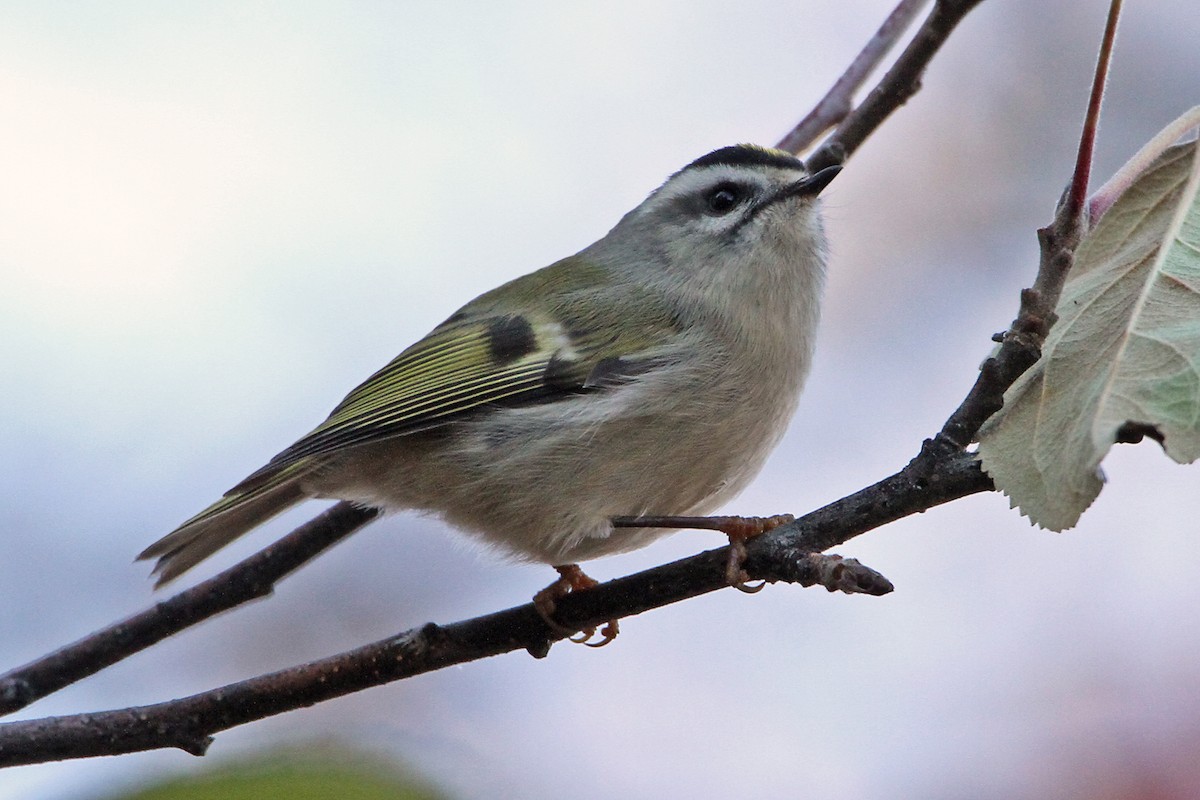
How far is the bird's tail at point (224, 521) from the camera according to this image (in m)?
2.10

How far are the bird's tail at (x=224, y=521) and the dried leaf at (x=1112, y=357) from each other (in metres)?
1.46

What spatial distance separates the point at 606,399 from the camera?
6.96ft

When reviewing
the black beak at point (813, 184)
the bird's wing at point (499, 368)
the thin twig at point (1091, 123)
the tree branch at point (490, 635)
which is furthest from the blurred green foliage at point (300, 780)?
the black beak at point (813, 184)

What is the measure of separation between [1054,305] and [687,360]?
111 cm

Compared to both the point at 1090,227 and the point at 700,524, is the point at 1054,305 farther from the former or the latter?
the point at 700,524

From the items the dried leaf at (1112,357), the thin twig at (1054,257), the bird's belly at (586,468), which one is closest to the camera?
the dried leaf at (1112,357)

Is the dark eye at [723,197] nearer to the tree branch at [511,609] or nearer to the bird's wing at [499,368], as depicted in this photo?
the bird's wing at [499,368]

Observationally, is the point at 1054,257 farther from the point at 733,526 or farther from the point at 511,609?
the point at 511,609

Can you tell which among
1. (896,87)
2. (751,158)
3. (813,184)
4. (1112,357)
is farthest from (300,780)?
(751,158)

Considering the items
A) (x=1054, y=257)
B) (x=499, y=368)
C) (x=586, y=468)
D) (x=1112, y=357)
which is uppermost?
(x=499, y=368)

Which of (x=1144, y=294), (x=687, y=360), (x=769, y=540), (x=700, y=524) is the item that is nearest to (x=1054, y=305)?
(x=1144, y=294)

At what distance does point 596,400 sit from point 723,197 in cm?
63

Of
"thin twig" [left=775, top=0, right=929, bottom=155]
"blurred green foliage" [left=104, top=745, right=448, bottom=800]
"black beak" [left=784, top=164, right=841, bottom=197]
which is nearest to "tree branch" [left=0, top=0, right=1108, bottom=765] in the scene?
"black beak" [left=784, top=164, right=841, bottom=197]

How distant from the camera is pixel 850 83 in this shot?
239cm
